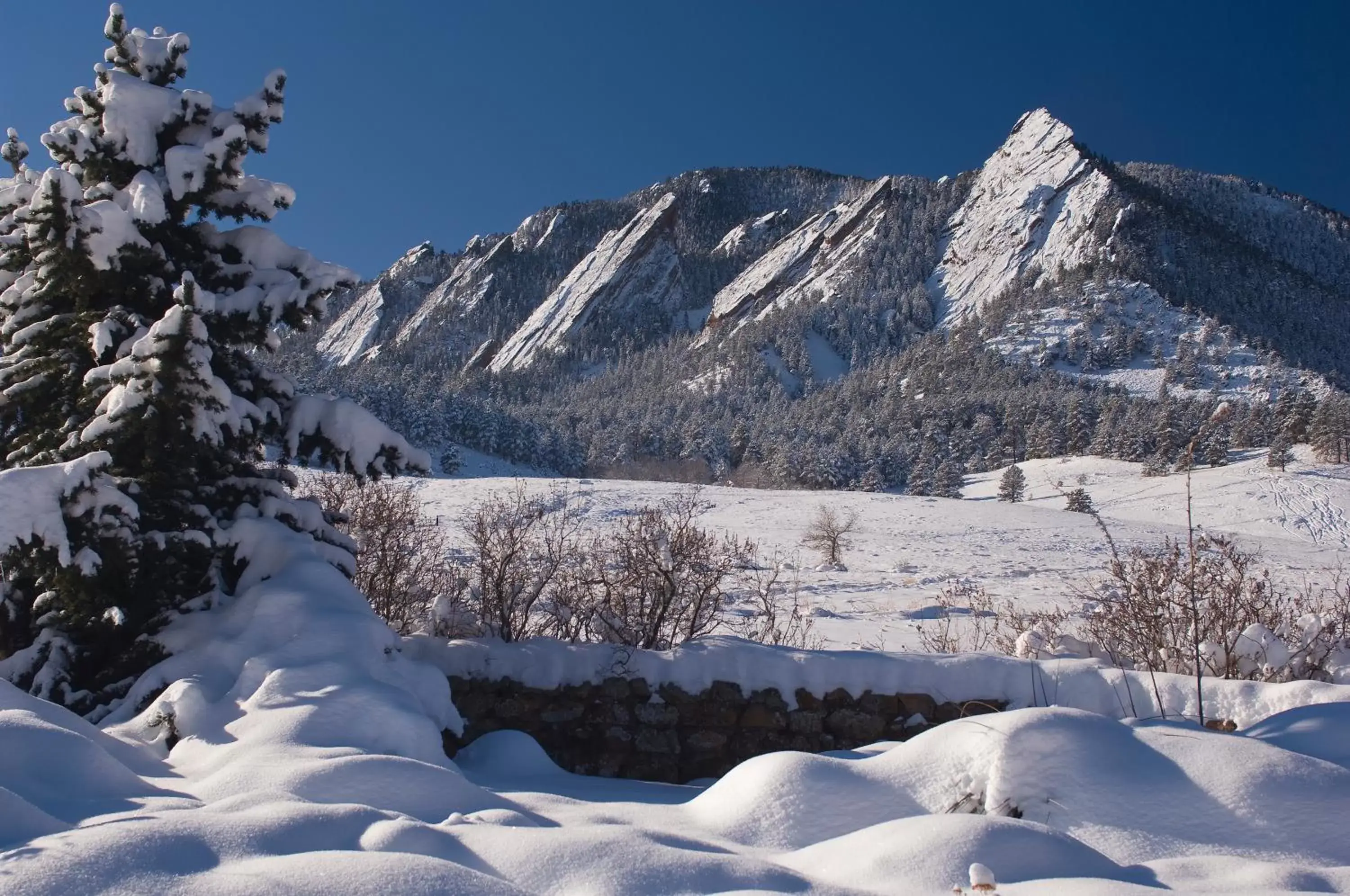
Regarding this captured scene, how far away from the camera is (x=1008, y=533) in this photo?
2467cm

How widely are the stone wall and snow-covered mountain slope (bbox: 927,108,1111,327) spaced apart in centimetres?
15357

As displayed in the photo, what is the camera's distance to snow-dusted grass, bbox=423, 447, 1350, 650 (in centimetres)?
1522

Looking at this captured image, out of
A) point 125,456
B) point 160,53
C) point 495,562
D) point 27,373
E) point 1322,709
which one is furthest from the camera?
point 495,562

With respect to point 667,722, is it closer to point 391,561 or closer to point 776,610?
point 391,561

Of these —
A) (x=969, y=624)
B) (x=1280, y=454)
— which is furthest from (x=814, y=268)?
(x=969, y=624)

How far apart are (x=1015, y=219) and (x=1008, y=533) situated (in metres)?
160

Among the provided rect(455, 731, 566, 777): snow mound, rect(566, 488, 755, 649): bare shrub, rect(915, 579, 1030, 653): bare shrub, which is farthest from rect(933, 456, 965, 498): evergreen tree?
rect(455, 731, 566, 777): snow mound

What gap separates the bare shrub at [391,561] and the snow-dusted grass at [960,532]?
5.14m

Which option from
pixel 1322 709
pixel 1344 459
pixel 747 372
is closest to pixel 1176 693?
pixel 1322 709

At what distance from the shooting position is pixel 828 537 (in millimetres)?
21188

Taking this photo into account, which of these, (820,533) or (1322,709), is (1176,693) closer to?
(1322,709)

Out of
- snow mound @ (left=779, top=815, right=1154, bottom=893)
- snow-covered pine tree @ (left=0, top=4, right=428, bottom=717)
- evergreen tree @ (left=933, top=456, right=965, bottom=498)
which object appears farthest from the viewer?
evergreen tree @ (left=933, top=456, right=965, bottom=498)

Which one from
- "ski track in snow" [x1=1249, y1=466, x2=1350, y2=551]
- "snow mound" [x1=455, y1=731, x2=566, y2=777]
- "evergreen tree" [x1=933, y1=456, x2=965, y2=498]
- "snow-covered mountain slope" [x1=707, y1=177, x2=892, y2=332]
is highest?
"snow-covered mountain slope" [x1=707, y1=177, x2=892, y2=332]

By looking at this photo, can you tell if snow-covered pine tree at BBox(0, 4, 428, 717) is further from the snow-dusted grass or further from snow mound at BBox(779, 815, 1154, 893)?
the snow-dusted grass
